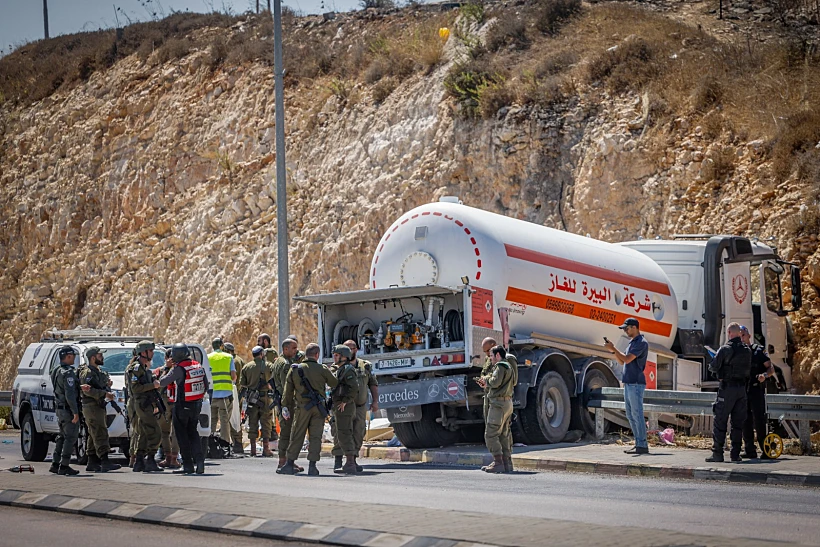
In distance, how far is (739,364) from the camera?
47.8ft

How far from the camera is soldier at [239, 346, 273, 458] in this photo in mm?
18031

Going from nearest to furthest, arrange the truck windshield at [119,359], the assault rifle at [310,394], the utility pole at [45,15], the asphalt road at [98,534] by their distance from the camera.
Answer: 1. the asphalt road at [98,534]
2. the assault rifle at [310,394]
3. the truck windshield at [119,359]
4. the utility pole at [45,15]

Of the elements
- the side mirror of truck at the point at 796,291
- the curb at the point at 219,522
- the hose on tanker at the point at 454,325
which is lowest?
the curb at the point at 219,522

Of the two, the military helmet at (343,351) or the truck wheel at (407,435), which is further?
the truck wheel at (407,435)

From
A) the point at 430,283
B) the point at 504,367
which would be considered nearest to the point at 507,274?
the point at 430,283

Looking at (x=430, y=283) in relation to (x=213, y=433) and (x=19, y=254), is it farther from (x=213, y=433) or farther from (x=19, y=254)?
(x=19, y=254)

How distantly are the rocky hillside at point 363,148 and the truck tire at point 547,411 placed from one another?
19.7ft

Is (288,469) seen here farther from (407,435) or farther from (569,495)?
(569,495)

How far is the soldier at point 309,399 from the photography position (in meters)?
14.5

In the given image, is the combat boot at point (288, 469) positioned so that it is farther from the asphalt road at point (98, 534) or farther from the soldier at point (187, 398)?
the asphalt road at point (98, 534)

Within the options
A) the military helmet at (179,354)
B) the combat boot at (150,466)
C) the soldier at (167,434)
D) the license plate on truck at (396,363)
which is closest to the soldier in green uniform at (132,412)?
the combat boot at (150,466)

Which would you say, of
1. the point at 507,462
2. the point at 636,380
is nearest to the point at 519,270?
the point at 636,380

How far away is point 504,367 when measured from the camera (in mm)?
14312

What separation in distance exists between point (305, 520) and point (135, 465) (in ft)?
22.4
